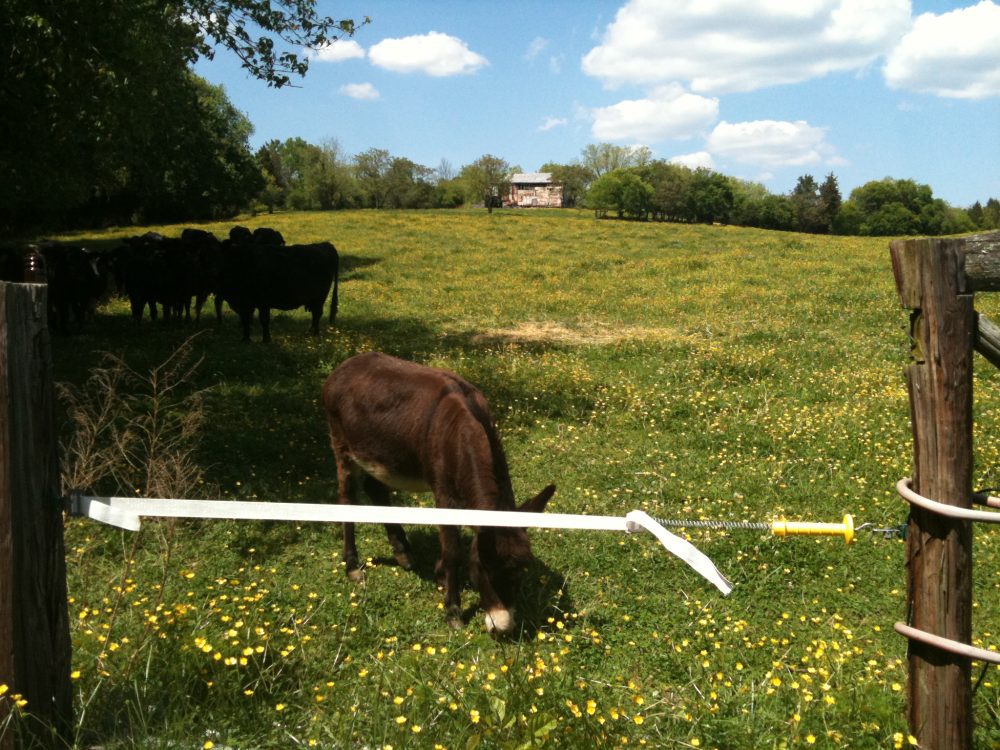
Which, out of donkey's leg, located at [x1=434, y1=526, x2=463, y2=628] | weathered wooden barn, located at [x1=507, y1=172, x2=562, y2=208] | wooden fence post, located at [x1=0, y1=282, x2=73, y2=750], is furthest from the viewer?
weathered wooden barn, located at [x1=507, y1=172, x2=562, y2=208]

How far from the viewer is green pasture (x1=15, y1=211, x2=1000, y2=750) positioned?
3.72 m

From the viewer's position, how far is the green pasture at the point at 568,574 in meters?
3.72

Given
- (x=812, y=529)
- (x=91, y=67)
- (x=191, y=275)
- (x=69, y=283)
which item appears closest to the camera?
(x=812, y=529)

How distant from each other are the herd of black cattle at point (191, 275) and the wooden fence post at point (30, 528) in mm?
12872

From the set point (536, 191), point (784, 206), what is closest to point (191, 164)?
point (784, 206)

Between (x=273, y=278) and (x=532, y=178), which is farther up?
(x=532, y=178)

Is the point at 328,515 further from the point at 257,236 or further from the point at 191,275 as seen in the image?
the point at 257,236

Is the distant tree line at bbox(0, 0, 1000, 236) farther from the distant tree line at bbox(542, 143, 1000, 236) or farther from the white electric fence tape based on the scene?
the white electric fence tape

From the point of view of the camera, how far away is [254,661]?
4.07 m

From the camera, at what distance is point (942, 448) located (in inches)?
121

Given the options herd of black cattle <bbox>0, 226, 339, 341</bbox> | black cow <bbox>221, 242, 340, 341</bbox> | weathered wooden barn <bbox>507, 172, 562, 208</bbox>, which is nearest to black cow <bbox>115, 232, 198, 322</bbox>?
herd of black cattle <bbox>0, 226, 339, 341</bbox>

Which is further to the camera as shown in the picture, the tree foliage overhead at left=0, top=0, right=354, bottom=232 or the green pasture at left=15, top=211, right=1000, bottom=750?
the tree foliage overhead at left=0, top=0, right=354, bottom=232

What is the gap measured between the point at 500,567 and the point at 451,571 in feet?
2.09

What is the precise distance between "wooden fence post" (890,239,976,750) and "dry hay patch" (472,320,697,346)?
12.2 metres
